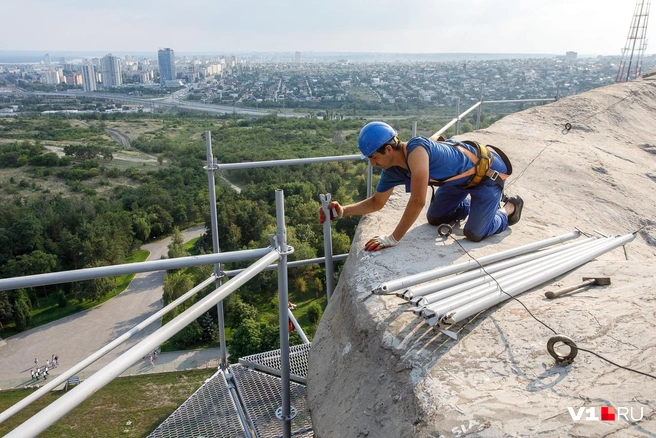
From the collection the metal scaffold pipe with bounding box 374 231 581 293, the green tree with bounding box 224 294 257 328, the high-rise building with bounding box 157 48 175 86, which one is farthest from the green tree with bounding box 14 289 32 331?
the high-rise building with bounding box 157 48 175 86

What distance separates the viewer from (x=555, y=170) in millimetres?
6848

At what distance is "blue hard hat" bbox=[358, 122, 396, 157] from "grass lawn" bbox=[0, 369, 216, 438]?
14482 mm

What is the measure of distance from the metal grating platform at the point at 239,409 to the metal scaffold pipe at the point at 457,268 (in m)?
1.77

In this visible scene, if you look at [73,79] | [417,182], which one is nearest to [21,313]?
[417,182]

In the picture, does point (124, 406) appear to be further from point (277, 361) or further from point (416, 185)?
point (416, 185)

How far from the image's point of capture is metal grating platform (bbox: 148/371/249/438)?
494 cm

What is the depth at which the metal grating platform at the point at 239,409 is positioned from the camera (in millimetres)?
4781

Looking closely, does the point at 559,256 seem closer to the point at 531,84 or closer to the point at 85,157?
the point at 531,84

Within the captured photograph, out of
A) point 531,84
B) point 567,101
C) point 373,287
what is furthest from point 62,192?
point 373,287

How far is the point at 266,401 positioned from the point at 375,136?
2965 mm

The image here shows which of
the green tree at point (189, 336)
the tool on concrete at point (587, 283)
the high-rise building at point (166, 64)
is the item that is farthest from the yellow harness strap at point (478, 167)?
the high-rise building at point (166, 64)

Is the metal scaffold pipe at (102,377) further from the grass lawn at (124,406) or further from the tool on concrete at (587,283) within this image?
the grass lawn at (124,406)

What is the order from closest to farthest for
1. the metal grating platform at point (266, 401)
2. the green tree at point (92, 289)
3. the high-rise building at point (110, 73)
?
the metal grating platform at point (266, 401), the green tree at point (92, 289), the high-rise building at point (110, 73)

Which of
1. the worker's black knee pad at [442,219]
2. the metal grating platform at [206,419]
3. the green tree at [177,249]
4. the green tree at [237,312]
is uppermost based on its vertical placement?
the worker's black knee pad at [442,219]
